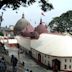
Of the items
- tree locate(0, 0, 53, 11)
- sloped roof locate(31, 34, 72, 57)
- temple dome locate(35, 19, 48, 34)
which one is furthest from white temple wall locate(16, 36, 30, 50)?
tree locate(0, 0, 53, 11)

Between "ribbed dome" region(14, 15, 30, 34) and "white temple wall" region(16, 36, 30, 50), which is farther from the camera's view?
"ribbed dome" region(14, 15, 30, 34)

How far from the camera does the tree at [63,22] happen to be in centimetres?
6161

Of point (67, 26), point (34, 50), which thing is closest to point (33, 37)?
point (34, 50)

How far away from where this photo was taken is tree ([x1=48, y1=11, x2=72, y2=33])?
61612mm

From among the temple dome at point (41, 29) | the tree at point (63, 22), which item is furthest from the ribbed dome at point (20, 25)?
the temple dome at point (41, 29)

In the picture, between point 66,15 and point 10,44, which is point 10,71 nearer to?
point 10,44

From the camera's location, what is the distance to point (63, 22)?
6219 centimetres

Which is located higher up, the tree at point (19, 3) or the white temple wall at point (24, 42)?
the tree at point (19, 3)

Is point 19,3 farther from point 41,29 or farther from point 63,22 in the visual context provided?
point 63,22

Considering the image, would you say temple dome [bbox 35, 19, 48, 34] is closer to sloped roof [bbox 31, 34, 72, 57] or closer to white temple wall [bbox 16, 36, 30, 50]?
white temple wall [bbox 16, 36, 30, 50]

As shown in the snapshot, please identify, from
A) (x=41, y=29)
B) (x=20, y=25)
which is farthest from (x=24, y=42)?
(x=20, y=25)

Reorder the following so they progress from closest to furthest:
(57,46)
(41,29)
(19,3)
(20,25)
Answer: (19,3) → (57,46) → (41,29) → (20,25)

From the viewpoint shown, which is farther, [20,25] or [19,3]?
[20,25]

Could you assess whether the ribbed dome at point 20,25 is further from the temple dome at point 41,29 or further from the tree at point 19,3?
the tree at point 19,3
